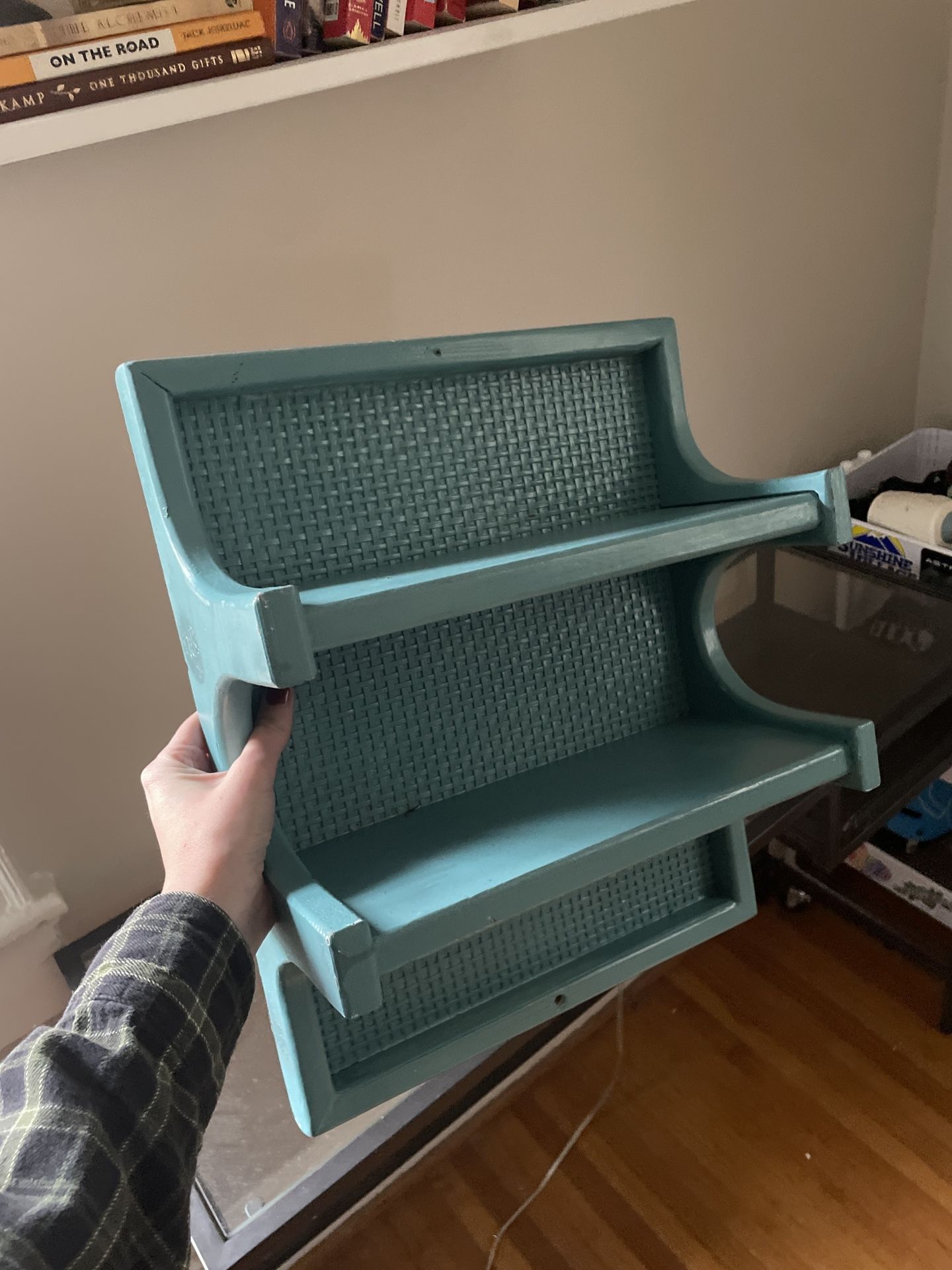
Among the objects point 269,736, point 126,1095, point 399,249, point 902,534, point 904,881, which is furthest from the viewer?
point 904,881

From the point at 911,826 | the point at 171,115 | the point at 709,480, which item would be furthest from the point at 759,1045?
the point at 171,115

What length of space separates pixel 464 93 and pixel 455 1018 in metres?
1.05

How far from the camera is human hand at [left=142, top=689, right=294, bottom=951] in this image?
580mm

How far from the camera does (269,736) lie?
23.6 inches

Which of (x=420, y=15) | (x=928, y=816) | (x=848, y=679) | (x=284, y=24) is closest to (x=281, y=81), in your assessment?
(x=284, y=24)

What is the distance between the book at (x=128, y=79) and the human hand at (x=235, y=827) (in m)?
0.53

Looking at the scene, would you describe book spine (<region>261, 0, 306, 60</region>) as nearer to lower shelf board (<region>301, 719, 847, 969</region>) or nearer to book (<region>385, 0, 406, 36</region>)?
book (<region>385, 0, 406, 36</region>)

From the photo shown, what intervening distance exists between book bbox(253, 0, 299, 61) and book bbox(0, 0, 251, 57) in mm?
30

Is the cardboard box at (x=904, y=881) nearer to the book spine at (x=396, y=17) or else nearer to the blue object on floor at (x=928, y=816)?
the blue object on floor at (x=928, y=816)

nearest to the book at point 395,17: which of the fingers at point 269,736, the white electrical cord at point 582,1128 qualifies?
the fingers at point 269,736

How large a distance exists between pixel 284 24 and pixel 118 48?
0.52 feet

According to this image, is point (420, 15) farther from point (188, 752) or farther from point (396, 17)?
point (188, 752)

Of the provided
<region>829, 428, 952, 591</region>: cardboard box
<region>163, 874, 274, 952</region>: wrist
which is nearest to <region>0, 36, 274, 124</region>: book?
<region>163, 874, 274, 952</region>: wrist

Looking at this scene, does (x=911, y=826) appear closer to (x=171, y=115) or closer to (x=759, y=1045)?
(x=759, y=1045)
